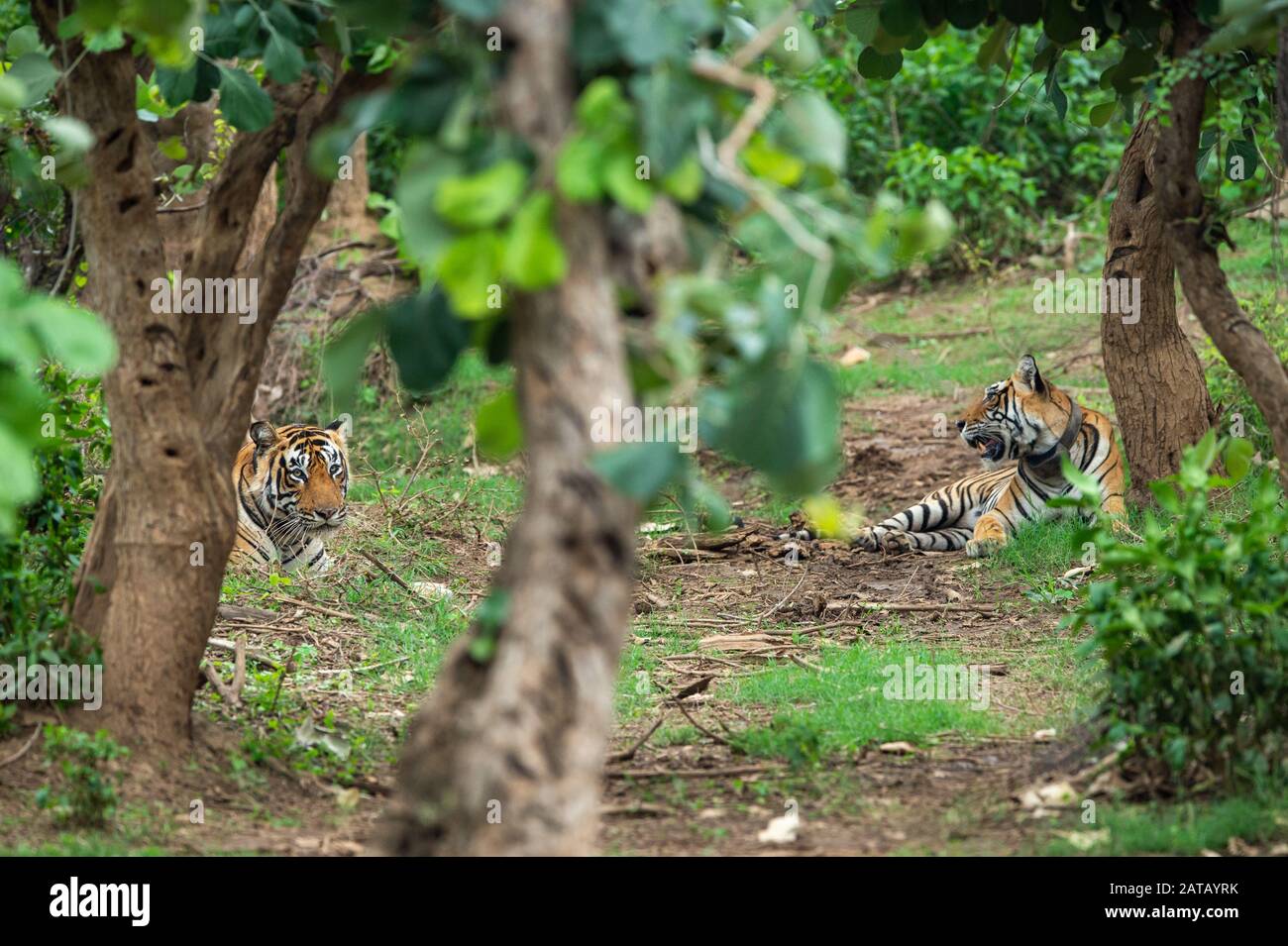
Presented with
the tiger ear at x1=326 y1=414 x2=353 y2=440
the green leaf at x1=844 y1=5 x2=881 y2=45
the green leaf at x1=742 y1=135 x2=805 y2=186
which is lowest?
the green leaf at x1=742 y1=135 x2=805 y2=186

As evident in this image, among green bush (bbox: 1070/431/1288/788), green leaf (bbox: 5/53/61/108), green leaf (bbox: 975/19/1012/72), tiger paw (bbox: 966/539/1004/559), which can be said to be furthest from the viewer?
tiger paw (bbox: 966/539/1004/559)

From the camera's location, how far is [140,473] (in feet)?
15.8

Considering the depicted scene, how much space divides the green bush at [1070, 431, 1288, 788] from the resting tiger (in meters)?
4.52

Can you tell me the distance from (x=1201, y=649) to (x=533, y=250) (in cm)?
253

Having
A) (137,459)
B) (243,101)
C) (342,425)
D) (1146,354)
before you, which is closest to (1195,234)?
(1146,354)

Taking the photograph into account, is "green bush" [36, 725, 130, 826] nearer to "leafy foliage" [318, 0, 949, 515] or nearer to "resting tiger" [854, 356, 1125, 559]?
"leafy foliage" [318, 0, 949, 515]

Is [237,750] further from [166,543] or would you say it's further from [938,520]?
[938,520]

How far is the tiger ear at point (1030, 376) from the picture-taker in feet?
30.1

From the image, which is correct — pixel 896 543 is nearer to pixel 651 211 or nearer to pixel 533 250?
pixel 651 211

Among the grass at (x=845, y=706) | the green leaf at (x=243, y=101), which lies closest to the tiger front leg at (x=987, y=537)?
the grass at (x=845, y=706)

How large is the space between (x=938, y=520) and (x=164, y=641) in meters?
5.81

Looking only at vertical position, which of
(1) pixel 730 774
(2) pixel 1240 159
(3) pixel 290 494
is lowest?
(1) pixel 730 774

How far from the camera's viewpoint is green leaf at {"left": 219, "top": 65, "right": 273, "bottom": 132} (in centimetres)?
465

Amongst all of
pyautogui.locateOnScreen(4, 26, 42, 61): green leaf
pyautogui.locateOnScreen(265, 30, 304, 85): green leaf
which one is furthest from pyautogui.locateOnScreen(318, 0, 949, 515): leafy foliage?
pyautogui.locateOnScreen(4, 26, 42, 61): green leaf
